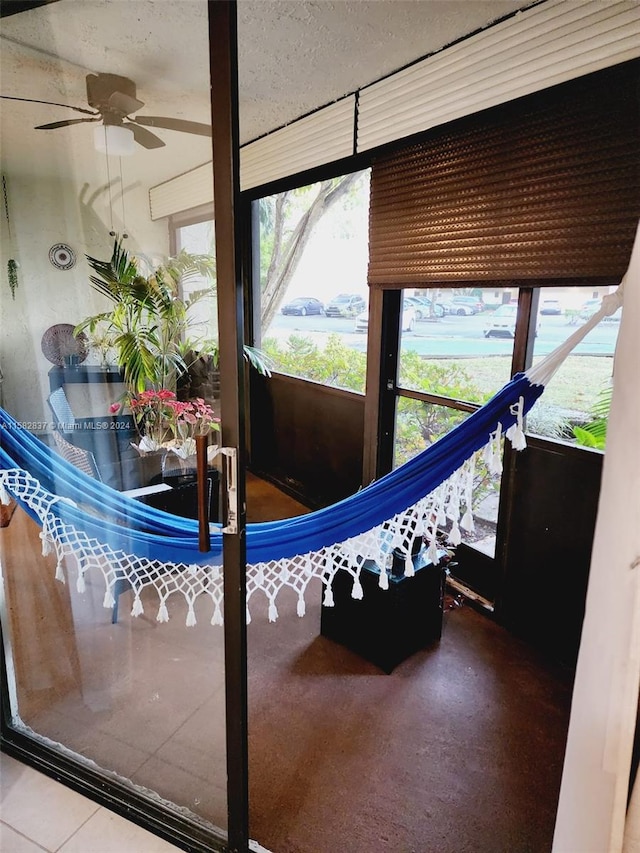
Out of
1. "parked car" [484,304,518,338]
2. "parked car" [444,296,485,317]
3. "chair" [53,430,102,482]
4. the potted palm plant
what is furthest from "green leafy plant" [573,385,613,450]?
"chair" [53,430,102,482]

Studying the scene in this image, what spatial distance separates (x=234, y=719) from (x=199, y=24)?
4.72ft

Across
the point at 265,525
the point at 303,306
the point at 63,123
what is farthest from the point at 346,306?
the point at 265,525

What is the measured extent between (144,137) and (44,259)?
55 cm

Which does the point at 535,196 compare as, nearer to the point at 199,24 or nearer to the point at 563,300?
the point at 563,300

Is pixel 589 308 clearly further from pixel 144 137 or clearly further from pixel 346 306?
pixel 144 137

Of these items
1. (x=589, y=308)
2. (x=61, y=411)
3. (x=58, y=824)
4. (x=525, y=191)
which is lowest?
(x=58, y=824)

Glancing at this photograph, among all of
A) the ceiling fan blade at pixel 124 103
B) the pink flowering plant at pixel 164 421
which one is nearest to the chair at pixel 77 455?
the pink flowering plant at pixel 164 421

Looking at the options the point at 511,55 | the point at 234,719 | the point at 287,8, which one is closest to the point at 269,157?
the point at 287,8

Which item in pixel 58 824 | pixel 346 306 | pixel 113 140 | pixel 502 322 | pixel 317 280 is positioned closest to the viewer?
pixel 58 824

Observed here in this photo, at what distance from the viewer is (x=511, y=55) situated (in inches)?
61.4

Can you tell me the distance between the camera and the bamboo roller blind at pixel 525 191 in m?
1.43

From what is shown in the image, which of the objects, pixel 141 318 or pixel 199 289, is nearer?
pixel 199 289

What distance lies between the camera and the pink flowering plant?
159 centimetres

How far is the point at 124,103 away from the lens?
1.82 meters
